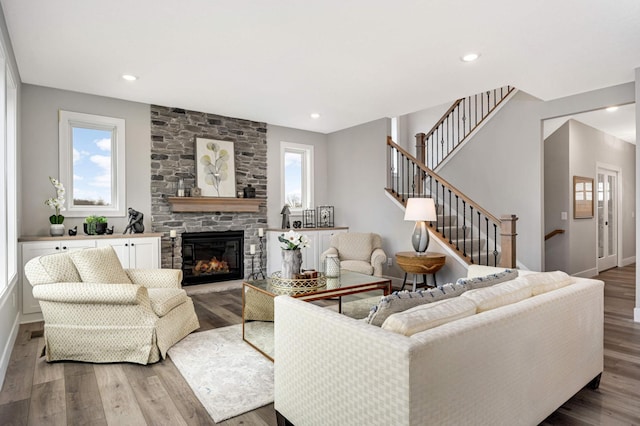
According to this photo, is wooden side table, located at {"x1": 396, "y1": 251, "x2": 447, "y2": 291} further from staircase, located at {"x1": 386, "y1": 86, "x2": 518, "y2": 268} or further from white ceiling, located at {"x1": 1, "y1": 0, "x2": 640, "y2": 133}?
white ceiling, located at {"x1": 1, "y1": 0, "x2": 640, "y2": 133}

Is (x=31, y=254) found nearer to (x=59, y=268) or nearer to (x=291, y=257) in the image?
(x=59, y=268)

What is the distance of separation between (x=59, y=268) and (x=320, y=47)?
286 centimetres

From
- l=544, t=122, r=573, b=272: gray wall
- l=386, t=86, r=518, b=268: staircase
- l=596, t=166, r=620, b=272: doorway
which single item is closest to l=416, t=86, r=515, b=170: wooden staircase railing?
l=386, t=86, r=518, b=268: staircase

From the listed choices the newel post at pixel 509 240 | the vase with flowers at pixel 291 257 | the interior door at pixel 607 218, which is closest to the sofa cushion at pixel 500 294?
the vase with flowers at pixel 291 257

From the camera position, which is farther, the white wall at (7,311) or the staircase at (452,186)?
the staircase at (452,186)

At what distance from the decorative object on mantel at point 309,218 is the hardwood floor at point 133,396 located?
411 cm

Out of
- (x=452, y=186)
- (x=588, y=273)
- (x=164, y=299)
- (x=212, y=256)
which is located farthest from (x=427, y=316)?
(x=588, y=273)

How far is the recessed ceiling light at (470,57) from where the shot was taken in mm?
3523

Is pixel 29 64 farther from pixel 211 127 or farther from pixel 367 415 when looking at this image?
pixel 367 415

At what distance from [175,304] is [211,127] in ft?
10.8

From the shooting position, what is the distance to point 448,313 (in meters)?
1.60

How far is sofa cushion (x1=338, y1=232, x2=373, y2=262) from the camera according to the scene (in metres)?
5.52

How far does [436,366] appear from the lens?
1343 millimetres

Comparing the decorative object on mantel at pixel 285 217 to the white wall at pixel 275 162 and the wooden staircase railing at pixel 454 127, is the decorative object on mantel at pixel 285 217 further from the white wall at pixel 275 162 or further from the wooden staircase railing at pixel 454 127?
the wooden staircase railing at pixel 454 127
